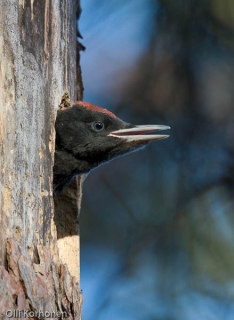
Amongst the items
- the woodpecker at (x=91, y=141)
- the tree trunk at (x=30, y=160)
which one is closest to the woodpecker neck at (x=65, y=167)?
the woodpecker at (x=91, y=141)

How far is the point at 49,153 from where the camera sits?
3990 millimetres

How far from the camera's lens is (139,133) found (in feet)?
15.2

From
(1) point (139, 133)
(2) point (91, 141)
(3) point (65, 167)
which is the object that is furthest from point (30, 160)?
(1) point (139, 133)

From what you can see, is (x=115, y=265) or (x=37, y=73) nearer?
(x=37, y=73)

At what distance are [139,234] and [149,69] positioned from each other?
146cm

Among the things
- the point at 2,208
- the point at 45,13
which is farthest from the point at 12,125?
the point at 45,13

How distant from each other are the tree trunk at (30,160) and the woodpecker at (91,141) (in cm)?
35

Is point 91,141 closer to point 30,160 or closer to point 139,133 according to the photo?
point 139,133

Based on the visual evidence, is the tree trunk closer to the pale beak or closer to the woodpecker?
the woodpecker

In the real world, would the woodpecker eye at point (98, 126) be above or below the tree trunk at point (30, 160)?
above

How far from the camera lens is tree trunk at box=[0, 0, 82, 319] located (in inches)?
133

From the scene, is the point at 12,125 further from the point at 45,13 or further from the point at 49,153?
the point at 45,13

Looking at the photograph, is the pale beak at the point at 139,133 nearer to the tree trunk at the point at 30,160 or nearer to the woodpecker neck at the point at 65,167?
the woodpecker neck at the point at 65,167

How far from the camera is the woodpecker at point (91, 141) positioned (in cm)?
457
